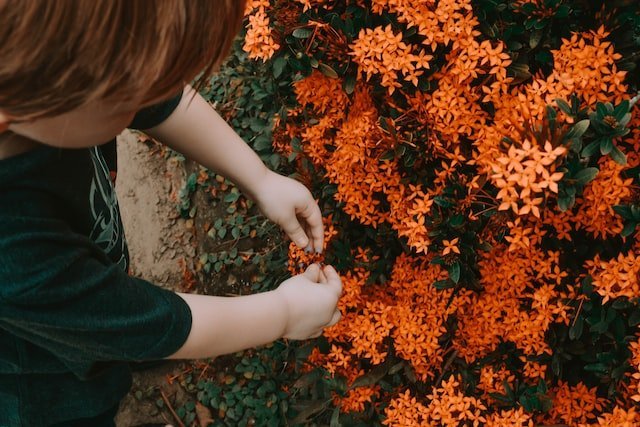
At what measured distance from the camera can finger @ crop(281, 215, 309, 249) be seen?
5.92ft

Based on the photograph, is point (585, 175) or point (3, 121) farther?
point (585, 175)

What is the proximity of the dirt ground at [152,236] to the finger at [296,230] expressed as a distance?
128cm

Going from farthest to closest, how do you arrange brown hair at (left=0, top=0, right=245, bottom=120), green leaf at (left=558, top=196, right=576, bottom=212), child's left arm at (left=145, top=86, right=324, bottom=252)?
child's left arm at (left=145, top=86, right=324, bottom=252) → green leaf at (left=558, top=196, right=576, bottom=212) → brown hair at (left=0, top=0, right=245, bottom=120)

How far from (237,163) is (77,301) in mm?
711

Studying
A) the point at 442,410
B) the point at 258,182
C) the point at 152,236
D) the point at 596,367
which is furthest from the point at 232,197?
the point at 596,367

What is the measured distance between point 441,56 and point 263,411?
1701mm

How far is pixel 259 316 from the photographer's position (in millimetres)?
1501

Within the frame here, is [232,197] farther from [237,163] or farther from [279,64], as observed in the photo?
[237,163]

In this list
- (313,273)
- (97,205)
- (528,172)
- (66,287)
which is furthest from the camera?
(313,273)

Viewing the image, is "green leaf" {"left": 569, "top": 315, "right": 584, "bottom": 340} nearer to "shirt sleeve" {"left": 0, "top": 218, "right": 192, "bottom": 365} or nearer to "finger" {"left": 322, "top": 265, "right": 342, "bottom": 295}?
"finger" {"left": 322, "top": 265, "right": 342, "bottom": 295}

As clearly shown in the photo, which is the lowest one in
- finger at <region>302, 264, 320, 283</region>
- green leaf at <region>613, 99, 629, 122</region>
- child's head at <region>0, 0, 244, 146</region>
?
finger at <region>302, 264, 320, 283</region>

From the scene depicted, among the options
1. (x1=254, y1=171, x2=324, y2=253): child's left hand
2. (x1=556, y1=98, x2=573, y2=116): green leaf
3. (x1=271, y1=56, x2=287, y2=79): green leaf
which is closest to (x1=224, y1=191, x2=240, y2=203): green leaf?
(x1=271, y1=56, x2=287, y2=79): green leaf

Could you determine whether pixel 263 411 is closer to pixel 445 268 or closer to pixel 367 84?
pixel 445 268

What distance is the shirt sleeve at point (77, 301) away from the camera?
3.78 ft
